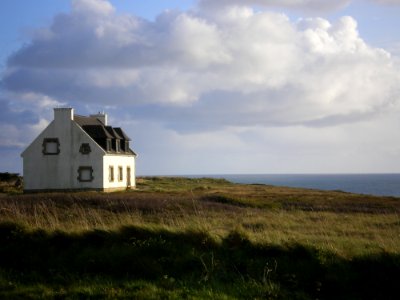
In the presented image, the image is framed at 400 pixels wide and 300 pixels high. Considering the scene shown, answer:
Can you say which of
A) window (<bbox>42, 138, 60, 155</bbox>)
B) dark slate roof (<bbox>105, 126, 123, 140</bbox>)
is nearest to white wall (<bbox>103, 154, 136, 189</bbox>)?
dark slate roof (<bbox>105, 126, 123, 140</bbox>)

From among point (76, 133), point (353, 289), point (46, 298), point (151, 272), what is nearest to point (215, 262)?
point (151, 272)

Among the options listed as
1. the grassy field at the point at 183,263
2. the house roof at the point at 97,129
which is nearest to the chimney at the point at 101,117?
the house roof at the point at 97,129

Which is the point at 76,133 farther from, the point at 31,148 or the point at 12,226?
the point at 12,226

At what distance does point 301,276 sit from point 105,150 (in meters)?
39.7

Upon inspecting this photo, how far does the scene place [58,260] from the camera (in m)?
11.7

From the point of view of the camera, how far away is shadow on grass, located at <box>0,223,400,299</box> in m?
10.1

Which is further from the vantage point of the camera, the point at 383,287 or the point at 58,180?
the point at 58,180

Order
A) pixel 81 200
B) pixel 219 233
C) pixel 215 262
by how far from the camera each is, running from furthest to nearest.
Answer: pixel 81 200, pixel 219 233, pixel 215 262

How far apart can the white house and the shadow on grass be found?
114 feet

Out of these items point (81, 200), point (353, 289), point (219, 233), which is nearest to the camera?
point (353, 289)

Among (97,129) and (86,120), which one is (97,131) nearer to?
(97,129)

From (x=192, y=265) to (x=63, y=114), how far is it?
39332 mm

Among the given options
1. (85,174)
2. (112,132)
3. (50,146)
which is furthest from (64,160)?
(112,132)

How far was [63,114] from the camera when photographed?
4778 centimetres
